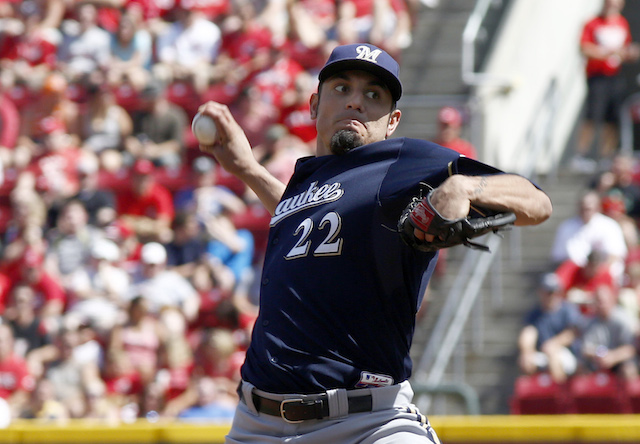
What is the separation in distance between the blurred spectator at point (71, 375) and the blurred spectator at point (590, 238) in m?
4.11

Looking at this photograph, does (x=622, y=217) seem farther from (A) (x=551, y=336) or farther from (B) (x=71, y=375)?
(B) (x=71, y=375)

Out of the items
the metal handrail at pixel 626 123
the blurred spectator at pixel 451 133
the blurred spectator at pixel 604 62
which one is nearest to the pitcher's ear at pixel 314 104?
the blurred spectator at pixel 451 133

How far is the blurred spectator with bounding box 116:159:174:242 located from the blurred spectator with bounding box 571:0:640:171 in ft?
14.1

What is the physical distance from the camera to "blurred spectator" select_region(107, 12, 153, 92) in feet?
37.0

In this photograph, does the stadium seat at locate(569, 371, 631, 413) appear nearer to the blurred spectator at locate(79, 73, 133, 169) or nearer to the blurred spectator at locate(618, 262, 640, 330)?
the blurred spectator at locate(618, 262, 640, 330)

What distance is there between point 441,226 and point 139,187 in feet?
24.7

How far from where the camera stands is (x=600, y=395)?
7309 millimetres

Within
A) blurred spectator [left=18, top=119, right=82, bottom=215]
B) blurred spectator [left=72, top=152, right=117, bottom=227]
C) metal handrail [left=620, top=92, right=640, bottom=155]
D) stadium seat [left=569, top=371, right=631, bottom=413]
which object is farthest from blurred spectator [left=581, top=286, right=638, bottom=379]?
blurred spectator [left=18, top=119, right=82, bottom=215]

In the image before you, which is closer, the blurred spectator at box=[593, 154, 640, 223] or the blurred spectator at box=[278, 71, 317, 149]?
the blurred spectator at box=[593, 154, 640, 223]

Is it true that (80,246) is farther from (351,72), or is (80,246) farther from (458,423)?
(351,72)

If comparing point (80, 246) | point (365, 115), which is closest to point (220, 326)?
point (80, 246)

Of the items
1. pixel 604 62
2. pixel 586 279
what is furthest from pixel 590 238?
pixel 604 62

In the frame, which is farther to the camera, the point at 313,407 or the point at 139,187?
the point at 139,187

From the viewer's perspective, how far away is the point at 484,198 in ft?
8.89
